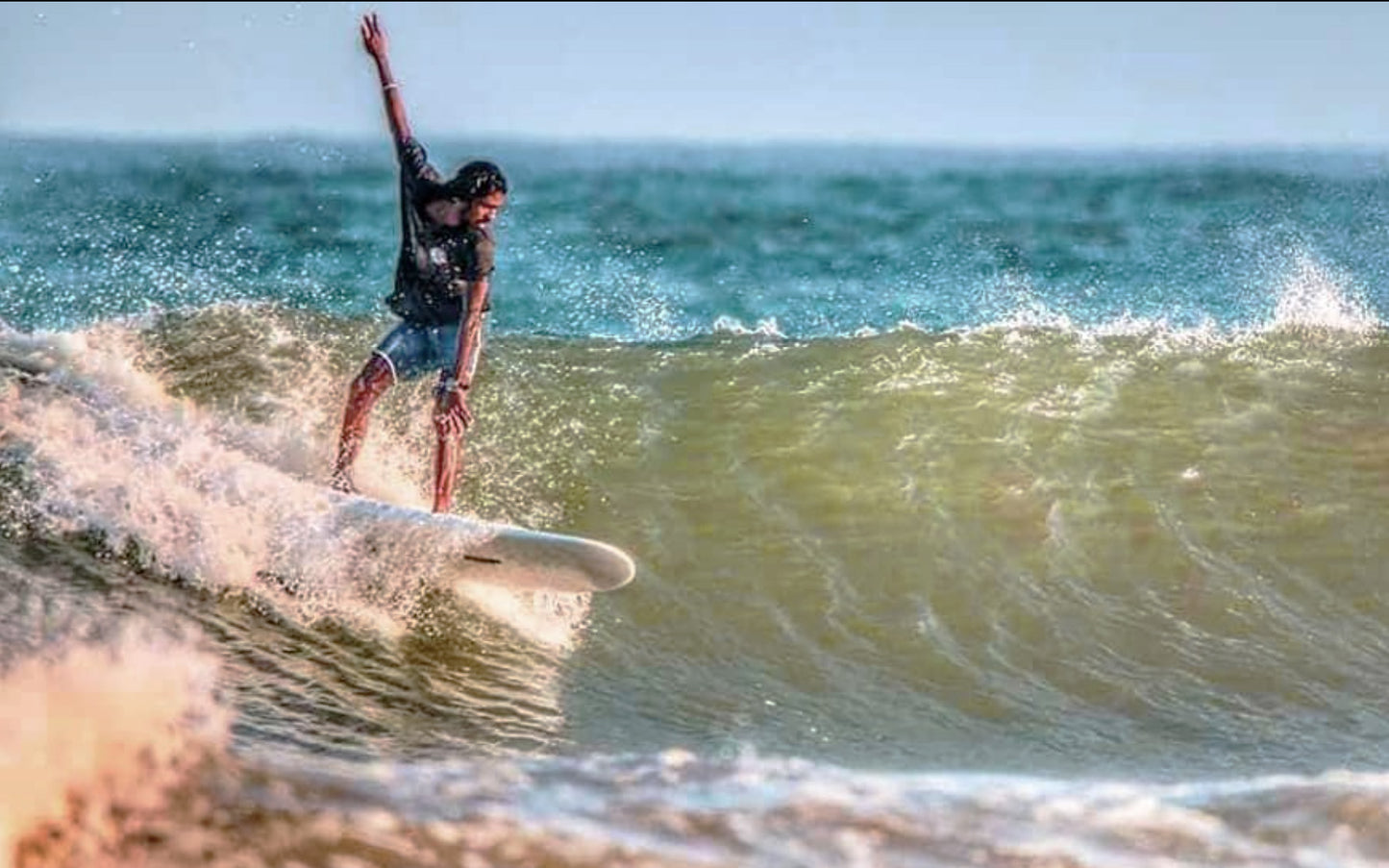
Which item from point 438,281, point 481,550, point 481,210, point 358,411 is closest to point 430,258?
point 438,281

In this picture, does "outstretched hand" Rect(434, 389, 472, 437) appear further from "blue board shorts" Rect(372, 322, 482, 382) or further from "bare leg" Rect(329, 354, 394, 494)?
"bare leg" Rect(329, 354, 394, 494)

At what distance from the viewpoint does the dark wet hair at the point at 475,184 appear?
→ 332 inches

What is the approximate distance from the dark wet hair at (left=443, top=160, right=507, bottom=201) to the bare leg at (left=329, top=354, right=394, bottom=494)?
0.83m

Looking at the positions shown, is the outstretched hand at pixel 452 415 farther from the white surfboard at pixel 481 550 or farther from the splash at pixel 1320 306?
the splash at pixel 1320 306

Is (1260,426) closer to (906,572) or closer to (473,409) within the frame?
(906,572)

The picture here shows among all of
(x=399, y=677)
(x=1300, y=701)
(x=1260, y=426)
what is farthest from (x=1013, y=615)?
(x=1260, y=426)

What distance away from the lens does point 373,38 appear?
884 centimetres

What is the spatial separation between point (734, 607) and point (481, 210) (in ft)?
6.36

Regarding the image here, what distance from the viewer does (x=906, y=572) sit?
945 centimetres

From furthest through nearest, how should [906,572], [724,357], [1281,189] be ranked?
[1281,189]
[724,357]
[906,572]

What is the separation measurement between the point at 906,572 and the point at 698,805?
3.34m

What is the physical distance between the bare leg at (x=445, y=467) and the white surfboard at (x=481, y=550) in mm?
127

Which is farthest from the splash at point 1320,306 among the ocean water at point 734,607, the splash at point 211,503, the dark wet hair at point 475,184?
the dark wet hair at point 475,184

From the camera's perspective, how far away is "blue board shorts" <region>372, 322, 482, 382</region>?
8.75 m
